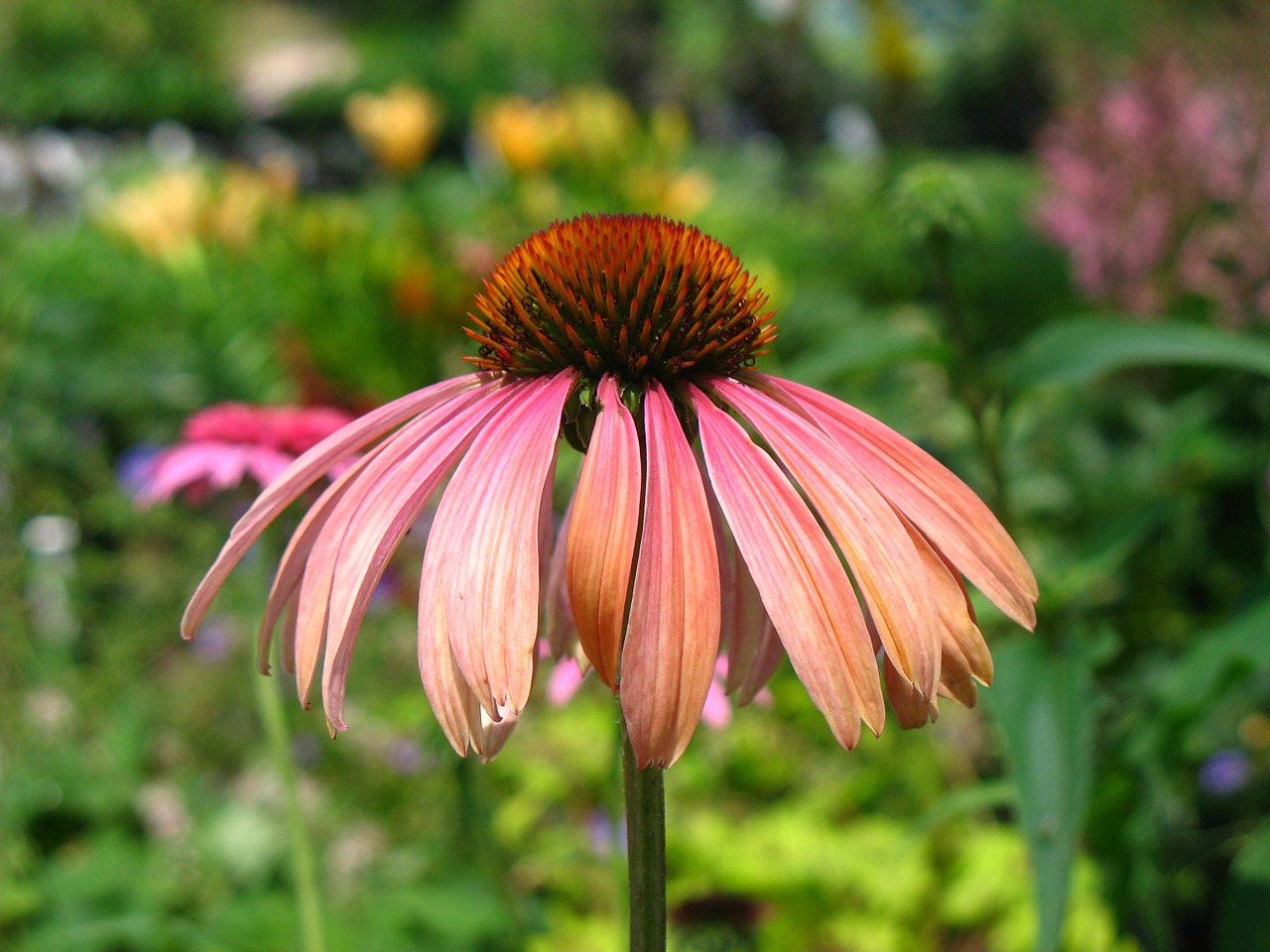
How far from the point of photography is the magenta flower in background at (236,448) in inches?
34.6

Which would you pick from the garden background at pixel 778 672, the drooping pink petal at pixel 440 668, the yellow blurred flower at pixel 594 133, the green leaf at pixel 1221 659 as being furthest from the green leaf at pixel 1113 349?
the yellow blurred flower at pixel 594 133

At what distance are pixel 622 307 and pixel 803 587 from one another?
0.19 m

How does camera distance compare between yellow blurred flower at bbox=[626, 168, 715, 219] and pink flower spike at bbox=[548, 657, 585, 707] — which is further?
yellow blurred flower at bbox=[626, 168, 715, 219]

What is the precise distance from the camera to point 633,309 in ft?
1.66

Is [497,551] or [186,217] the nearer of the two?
[497,551]

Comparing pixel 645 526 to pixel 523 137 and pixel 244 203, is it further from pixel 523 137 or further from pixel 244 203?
pixel 244 203

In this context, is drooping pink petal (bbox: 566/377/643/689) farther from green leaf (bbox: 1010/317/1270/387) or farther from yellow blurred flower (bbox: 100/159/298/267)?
yellow blurred flower (bbox: 100/159/298/267)

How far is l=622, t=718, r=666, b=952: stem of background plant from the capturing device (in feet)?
1.41

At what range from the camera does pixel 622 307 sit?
53cm

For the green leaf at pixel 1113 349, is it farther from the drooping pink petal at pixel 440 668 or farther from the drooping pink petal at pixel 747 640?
the drooping pink petal at pixel 440 668

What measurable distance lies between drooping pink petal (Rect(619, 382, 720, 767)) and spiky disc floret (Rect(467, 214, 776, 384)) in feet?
0.33

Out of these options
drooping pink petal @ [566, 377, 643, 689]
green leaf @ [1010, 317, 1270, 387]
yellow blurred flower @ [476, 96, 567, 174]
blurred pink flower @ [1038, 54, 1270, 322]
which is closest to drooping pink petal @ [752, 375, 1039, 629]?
drooping pink petal @ [566, 377, 643, 689]

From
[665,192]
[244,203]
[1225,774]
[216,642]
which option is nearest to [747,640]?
[1225,774]

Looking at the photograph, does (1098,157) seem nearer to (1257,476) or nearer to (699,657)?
(1257,476)
